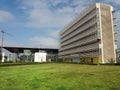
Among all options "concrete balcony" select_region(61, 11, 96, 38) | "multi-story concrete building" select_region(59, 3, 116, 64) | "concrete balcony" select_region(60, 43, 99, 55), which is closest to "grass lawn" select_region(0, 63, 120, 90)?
"multi-story concrete building" select_region(59, 3, 116, 64)

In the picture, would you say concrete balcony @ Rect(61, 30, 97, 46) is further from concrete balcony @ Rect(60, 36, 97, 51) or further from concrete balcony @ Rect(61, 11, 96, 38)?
concrete balcony @ Rect(61, 11, 96, 38)

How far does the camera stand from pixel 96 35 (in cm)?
7612

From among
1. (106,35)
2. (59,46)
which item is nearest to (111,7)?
(106,35)

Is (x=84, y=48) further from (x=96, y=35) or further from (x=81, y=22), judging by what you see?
(x=96, y=35)

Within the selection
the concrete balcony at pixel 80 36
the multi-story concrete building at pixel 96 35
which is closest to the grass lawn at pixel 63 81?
the multi-story concrete building at pixel 96 35

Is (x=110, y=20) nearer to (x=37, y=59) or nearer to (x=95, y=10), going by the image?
(x=95, y=10)

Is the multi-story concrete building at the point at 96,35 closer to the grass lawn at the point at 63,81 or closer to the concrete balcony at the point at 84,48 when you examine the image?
the concrete balcony at the point at 84,48

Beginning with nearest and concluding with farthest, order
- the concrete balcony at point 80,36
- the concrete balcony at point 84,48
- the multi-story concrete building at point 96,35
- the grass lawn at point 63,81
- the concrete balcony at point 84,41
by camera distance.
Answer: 1. the grass lawn at point 63,81
2. the multi-story concrete building at point 96,35
3. the concrete balcony at point 84,48
4. the concrete balcony at point 84,41
5. the concrete balcony at point 80,36

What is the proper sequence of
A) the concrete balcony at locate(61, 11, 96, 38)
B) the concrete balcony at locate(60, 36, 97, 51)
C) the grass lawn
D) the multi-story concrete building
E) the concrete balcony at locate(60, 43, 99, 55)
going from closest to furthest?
the grass lawn, the multi-story concrete building, the concrete balcony at locate(60, 43, 99, 55), the concrete balcony at locate(60, 36, 97, 51), the concrete balcony at locate(61, 11, 96, 38)

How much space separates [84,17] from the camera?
90.9m

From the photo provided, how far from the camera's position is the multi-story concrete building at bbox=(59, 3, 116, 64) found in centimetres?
7444

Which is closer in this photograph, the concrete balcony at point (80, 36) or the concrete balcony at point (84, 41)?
the concrete balcony at point (84, 41)

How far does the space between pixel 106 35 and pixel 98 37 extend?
13.9 feet

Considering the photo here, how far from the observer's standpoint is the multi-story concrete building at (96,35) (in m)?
74.4
